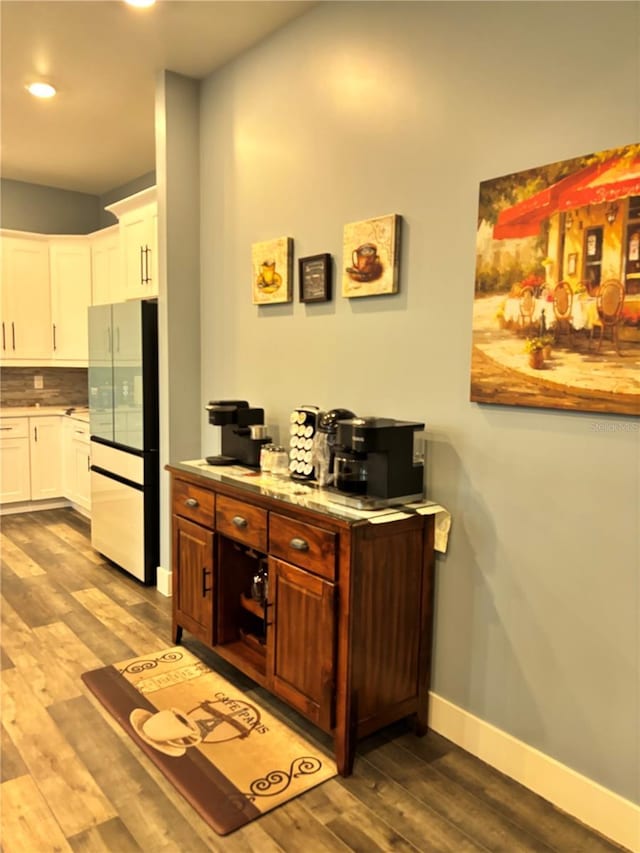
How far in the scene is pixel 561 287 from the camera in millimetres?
1910

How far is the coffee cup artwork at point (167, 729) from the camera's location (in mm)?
2266

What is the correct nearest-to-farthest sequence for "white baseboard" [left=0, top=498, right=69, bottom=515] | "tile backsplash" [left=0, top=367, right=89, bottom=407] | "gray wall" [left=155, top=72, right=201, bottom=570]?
"gray wall" [left=155, top=72, right=201, bottom=570] → "white baseboard" [left=0, top=498, right=69, bottom=515] → "tile backsplash" [left=0, top=367, right=89, bottom=407]

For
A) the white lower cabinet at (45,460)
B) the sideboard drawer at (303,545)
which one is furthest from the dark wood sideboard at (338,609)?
the white lower cabinet at (45,460)

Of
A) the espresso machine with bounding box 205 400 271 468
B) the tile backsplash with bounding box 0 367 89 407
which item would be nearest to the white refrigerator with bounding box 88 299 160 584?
the espresso machine with bounding box 205 400 271 468

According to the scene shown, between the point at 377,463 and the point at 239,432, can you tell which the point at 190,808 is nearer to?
the point at 377,463

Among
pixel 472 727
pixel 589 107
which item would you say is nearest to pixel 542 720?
pixel 472 727

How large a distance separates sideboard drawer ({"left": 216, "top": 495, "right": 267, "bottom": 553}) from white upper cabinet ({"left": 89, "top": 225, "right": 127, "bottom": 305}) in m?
3.02

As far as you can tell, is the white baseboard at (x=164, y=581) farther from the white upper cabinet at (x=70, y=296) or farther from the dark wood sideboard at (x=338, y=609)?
the white upper cabinet at (x=70, y=296)

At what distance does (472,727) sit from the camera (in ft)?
7.45

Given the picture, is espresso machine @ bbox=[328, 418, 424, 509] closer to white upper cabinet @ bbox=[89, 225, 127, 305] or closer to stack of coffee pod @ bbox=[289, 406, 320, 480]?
stack of coffee pod @ bbox=[289, 406, 320, 480]

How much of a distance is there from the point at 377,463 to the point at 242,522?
2.13 feet

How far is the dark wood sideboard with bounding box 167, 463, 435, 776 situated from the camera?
2.10 meters

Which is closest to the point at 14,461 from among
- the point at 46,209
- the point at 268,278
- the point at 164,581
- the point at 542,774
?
the point at 46,209

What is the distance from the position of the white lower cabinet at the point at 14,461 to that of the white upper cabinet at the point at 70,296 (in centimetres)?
72
